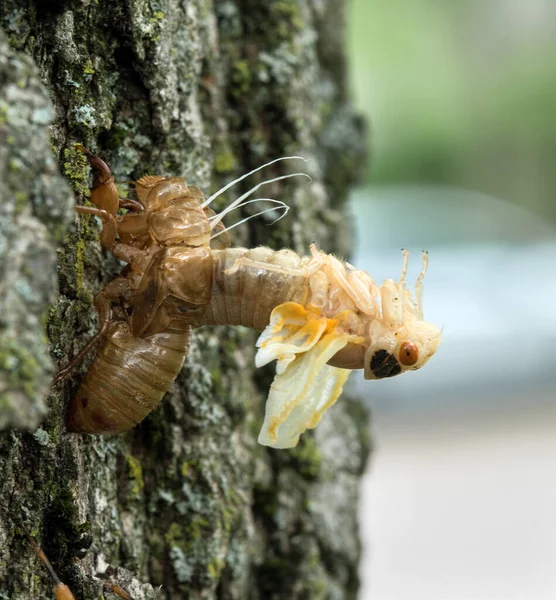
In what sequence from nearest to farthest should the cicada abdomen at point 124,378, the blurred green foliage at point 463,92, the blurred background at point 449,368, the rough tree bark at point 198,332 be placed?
the rough tree bark at point 198,332
the cicada abdomen at point 124,378
the blurred background at point 449,368
the blurred green foliage at point 463,92

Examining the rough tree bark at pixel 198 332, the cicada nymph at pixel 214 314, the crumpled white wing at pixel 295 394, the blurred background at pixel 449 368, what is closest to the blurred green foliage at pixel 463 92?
the blurred background at pixel 449 368

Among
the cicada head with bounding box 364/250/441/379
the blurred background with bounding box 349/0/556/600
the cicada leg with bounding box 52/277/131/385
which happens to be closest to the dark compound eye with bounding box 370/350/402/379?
the cicada head with bounding box 364/250/441/379

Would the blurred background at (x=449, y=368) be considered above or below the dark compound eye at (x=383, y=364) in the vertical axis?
above

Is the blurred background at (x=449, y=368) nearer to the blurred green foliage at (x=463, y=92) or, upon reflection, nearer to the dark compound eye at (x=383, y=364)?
the blurred green foliage at (x=463, y=92)

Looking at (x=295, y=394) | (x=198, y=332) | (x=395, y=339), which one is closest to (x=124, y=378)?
(x=295, y=394)

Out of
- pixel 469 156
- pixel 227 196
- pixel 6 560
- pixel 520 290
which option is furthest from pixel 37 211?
pixel 469 156

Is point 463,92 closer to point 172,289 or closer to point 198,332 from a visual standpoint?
point 198,332

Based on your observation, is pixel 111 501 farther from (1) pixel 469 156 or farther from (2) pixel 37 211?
(1) pixel 469 156
